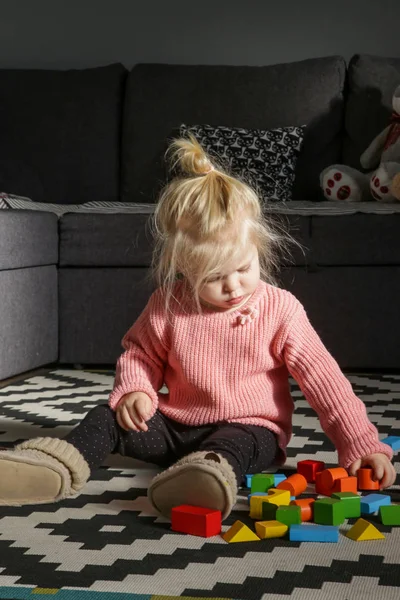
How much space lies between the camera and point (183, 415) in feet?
4.65

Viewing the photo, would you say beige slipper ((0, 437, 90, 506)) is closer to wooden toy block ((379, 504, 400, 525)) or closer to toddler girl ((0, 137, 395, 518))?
toddler girl ((0, 137, 395, 518))

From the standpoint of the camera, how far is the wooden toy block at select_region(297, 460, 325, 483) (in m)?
1.33

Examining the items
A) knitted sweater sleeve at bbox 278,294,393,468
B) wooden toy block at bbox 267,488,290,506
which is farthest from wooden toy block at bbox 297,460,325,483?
wooden toy block at bbox 267,488,290,506

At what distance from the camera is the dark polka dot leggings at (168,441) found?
131 centimetres

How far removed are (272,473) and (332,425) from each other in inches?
4.8

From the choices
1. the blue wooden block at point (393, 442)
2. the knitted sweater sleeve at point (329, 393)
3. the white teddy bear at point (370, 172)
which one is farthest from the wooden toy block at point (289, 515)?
the white teddy bear at point (370, 172)

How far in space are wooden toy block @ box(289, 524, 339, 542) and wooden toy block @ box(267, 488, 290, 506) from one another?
7 cm

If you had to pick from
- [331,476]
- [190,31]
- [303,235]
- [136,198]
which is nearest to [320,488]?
[331,476]

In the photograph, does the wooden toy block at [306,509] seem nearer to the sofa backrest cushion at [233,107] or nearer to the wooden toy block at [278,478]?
the wooden toy block at [278,478]

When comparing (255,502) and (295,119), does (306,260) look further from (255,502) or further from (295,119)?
(255,502)

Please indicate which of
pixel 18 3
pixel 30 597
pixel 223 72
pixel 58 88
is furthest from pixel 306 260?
pixel 18 3

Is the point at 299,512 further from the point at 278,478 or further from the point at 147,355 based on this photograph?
the point at 147,355

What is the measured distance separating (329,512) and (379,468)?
0.19m

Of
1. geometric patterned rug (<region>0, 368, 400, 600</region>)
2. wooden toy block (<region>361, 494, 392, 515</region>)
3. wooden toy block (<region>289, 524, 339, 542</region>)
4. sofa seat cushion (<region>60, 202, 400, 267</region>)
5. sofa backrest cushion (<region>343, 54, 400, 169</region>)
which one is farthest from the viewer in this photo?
sofa backrest cushion (<region>343, 54, 400, 169</region>)
